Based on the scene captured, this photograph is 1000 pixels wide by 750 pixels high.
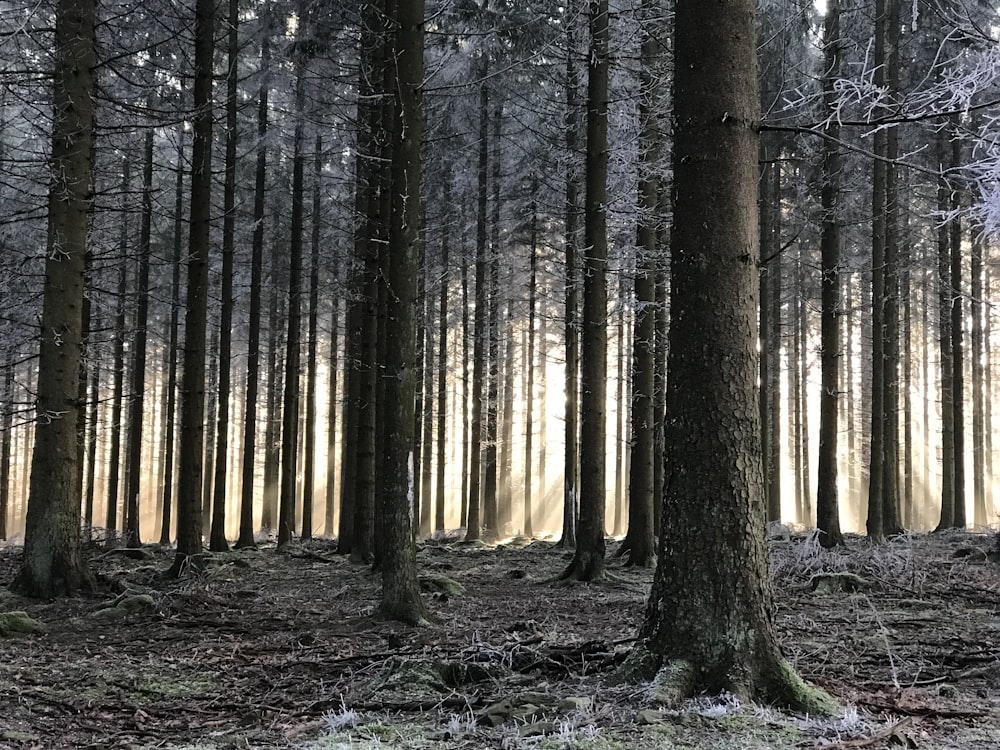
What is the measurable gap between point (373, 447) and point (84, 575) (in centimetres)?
539

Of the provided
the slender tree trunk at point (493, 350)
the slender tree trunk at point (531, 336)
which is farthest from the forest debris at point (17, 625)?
the slender tree trunk at point (493, 350)

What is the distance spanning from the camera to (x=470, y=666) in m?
5.55

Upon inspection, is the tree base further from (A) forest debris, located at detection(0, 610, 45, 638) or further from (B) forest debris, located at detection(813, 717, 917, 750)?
(A) forest debris, located at detection(0, 610, 45, 638)

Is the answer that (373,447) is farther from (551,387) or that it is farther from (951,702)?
(551,387)

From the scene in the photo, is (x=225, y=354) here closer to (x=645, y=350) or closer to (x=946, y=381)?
(x=645, y=350)

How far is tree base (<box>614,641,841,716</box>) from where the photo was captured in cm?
430

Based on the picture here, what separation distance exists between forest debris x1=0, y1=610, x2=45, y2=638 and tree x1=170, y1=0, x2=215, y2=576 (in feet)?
13.5

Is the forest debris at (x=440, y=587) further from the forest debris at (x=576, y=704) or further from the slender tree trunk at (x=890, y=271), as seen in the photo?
the slender tree trunk at (x=890, y=271)

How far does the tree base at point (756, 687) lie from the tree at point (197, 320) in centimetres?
975

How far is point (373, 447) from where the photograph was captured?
14273mm

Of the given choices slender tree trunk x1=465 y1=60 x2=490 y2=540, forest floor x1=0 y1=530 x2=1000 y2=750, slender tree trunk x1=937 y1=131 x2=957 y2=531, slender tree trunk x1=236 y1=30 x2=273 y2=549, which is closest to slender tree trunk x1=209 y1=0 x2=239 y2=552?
slender tree trunk x1=236 y1=30 x2=273 y2=549

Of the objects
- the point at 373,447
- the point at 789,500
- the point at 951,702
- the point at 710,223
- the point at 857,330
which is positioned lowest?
the point at 789,500

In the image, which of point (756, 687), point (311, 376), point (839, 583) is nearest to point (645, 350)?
point (839, 583)

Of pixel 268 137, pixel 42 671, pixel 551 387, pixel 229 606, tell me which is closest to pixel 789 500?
pixel 551 387
